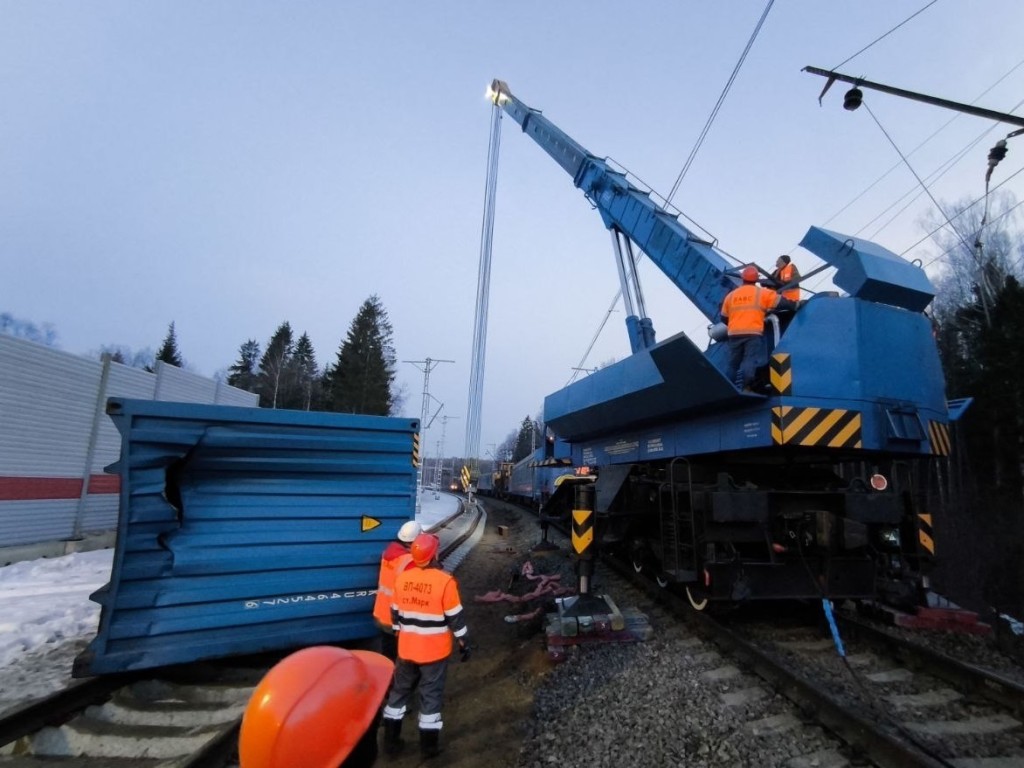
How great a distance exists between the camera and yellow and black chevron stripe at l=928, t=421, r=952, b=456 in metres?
5.04

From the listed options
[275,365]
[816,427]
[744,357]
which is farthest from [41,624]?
[275,365]

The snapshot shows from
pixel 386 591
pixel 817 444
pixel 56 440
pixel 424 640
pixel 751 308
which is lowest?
pixel 424 640

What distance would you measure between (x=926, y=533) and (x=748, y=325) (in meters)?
2.77

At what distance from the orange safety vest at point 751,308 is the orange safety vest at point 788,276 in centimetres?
33

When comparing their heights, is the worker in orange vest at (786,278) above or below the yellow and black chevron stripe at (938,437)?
above

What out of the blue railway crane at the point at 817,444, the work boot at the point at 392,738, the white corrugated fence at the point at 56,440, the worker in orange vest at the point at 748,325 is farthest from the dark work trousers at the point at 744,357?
the white corrugated fence at the point at 56,440

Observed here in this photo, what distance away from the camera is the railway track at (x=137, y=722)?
3.21 metres

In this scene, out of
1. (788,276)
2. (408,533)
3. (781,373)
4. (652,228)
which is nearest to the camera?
(408,533)

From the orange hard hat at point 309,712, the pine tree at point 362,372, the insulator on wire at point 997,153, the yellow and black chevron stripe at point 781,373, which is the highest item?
the pine tree at point 362,372

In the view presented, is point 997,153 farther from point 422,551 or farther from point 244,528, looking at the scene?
point 244,528

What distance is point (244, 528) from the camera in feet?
14.5

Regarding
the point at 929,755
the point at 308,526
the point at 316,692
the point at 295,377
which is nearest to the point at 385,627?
the point at 308,526

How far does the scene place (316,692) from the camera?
148 centimetres

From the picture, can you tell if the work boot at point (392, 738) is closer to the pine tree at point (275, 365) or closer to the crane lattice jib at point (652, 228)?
the crane lattice jib at point (652, 228)
